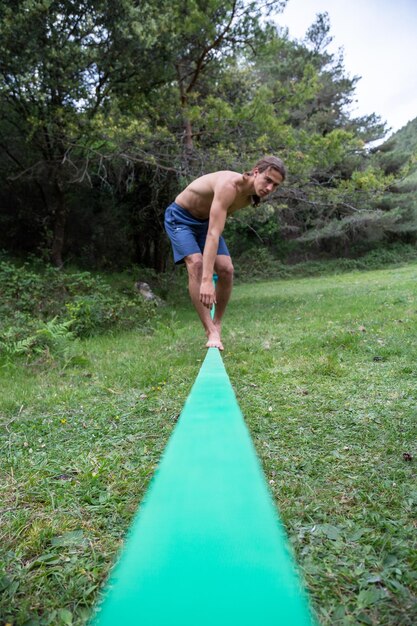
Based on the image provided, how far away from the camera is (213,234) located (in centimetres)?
284

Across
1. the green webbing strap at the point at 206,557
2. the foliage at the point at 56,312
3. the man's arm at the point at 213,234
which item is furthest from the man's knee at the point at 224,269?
the green webbing strap at the point at 206,557

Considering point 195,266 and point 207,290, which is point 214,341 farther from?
point 195,266

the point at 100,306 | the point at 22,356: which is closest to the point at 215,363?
the point at 22,356

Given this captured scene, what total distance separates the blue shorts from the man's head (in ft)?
2.05

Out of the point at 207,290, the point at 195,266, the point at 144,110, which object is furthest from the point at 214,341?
the point at 144,110

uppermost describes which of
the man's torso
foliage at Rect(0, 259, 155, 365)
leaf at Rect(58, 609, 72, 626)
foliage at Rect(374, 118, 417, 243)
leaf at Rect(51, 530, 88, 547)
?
foliage at Rect(374, 118, 417, 243)

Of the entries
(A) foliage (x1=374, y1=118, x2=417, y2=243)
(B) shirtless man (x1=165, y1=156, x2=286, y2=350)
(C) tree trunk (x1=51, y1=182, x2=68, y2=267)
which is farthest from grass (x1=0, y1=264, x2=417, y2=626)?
(A) foliage (x1=374, y1=118, x2=417, y2=243)

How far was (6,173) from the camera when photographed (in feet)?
30.7

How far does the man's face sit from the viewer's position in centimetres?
299

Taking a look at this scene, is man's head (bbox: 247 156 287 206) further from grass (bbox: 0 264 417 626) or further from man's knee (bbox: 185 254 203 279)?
grass (bbox: 0 264 417 626)

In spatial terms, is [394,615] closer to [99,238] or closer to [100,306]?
[100,306]

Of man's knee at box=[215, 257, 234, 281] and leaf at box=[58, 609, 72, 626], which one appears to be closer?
leaf at box=[58, 609, 72, 626]

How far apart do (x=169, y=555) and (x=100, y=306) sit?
4.96m

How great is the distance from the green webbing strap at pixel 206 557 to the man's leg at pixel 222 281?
2.86 metres
